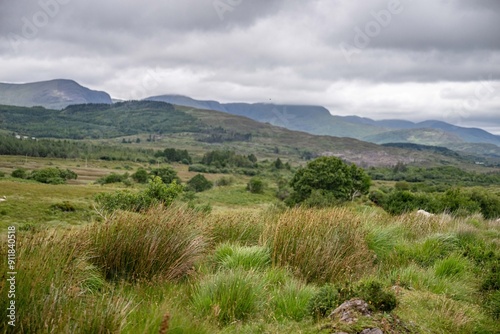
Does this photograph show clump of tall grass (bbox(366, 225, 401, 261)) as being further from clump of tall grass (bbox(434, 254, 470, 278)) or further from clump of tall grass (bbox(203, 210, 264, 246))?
clump of tall grass (bbox(203, 210, 264, 246))

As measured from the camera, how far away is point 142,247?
6.16 metres

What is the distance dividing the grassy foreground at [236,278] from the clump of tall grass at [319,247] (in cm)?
3

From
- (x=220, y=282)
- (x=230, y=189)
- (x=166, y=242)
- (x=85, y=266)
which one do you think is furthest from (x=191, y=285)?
(x=230, y=189)

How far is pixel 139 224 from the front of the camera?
6.49 metres

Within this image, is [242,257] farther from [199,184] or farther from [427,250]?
[199,184]

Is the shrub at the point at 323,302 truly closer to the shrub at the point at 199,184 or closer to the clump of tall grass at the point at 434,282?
the clump of tall grass at the point at 434,282

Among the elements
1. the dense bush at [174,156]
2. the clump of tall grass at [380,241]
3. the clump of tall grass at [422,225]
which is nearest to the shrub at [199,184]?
the dense bush at [174,156]

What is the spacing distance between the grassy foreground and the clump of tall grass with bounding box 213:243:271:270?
2 centimetres

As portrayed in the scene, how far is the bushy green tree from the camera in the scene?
2395 inches

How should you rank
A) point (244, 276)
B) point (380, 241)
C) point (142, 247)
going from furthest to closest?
point (380, 241) < point (142, 247) < point (244, 276)

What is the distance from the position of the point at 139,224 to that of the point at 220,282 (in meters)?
2.00

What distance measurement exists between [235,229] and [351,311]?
16.1ft

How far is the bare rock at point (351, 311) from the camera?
4500 millimetres

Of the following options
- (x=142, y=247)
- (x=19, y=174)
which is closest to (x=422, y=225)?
(x=142, y=247)
